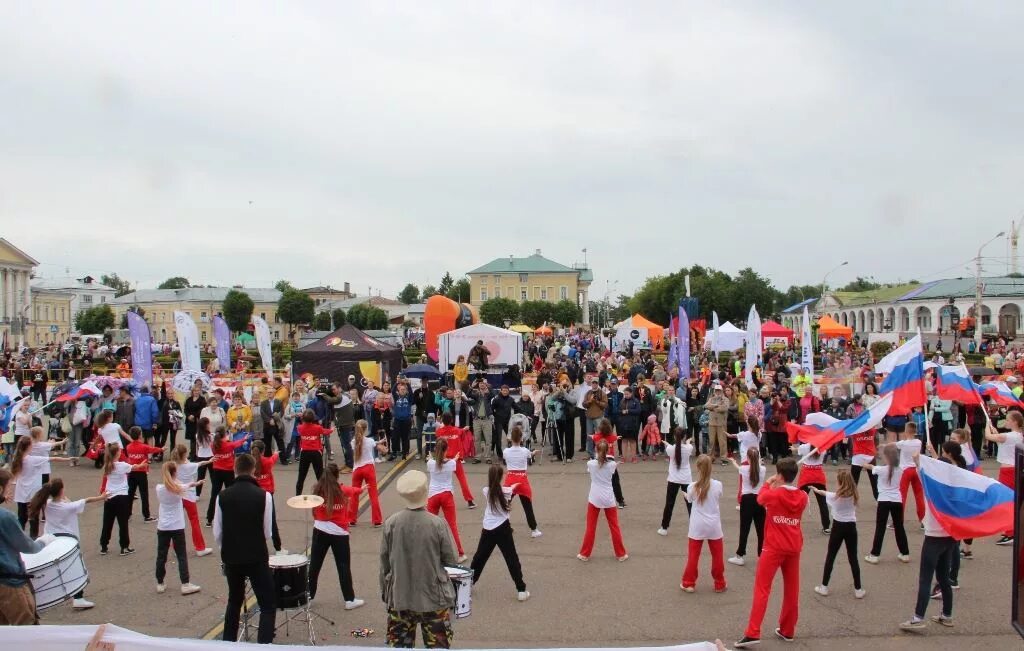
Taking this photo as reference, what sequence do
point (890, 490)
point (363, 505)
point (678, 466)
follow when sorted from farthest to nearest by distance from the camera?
point (363, 505) → point (678, 466) → point (890, 490)

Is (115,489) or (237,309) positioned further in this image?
(237,309)

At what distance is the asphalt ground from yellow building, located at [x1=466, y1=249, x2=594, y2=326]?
97095mm

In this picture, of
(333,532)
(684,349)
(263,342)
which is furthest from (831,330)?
(333,532)

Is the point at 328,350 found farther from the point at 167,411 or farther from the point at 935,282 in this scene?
the point at 935,282

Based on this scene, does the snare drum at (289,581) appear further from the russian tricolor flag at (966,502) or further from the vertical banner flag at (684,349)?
the vertical banner flag at (684,349)

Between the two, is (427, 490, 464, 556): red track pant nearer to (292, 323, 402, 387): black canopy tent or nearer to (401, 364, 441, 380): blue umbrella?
(401, 364, 441, 380): blue umbrella

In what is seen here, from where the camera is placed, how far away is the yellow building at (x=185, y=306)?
114875mm

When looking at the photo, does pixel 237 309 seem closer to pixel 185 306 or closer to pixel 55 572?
pixel 185 306

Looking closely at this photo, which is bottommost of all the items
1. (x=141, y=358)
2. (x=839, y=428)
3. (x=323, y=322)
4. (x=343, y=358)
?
(x=839, y=428)

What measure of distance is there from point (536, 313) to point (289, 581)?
268ft

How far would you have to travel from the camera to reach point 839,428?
8.85 metres

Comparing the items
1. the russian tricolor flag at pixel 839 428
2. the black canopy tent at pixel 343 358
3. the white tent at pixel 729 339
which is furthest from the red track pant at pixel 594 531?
the white tent at pixel 729 339

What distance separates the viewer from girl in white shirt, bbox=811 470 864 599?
7.39 metres

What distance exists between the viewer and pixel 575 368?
24.7m
